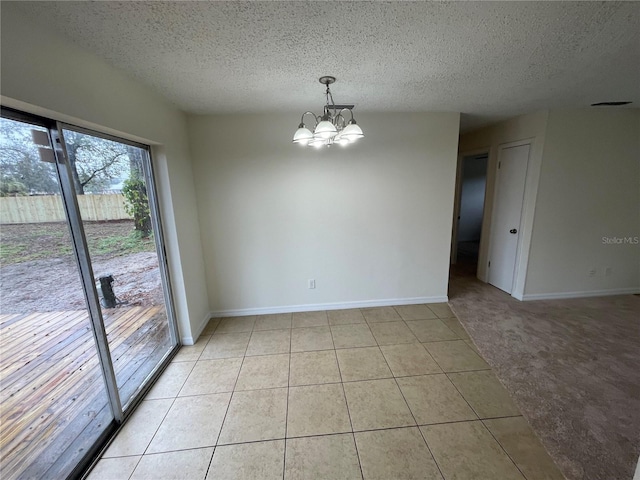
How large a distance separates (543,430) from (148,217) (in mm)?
3347

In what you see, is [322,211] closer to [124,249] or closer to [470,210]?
[124,249]

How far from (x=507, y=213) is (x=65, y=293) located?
464 centimetres

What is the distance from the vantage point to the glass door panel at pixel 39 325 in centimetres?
116

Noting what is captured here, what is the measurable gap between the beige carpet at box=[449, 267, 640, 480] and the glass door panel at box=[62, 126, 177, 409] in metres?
2.93

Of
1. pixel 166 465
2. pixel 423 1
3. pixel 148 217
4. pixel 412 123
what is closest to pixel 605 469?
pixel 166 465

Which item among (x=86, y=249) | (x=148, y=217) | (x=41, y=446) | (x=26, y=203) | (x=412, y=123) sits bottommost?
(x=41, y=446)

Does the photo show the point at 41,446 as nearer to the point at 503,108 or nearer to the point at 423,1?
the point at 423,1

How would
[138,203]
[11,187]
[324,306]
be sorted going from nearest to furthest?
[11,187], [138,203], [324,306]

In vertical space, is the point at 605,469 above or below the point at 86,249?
below

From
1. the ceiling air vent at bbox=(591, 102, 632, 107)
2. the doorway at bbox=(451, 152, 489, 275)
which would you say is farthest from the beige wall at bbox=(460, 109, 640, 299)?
the doorway at bbox=(451, 152, 489, 275)

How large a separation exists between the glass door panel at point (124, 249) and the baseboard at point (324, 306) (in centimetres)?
81

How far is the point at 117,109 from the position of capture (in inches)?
65.9

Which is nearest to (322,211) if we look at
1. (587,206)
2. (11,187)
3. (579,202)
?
(11,187)

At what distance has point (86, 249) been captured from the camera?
150 centimetres
